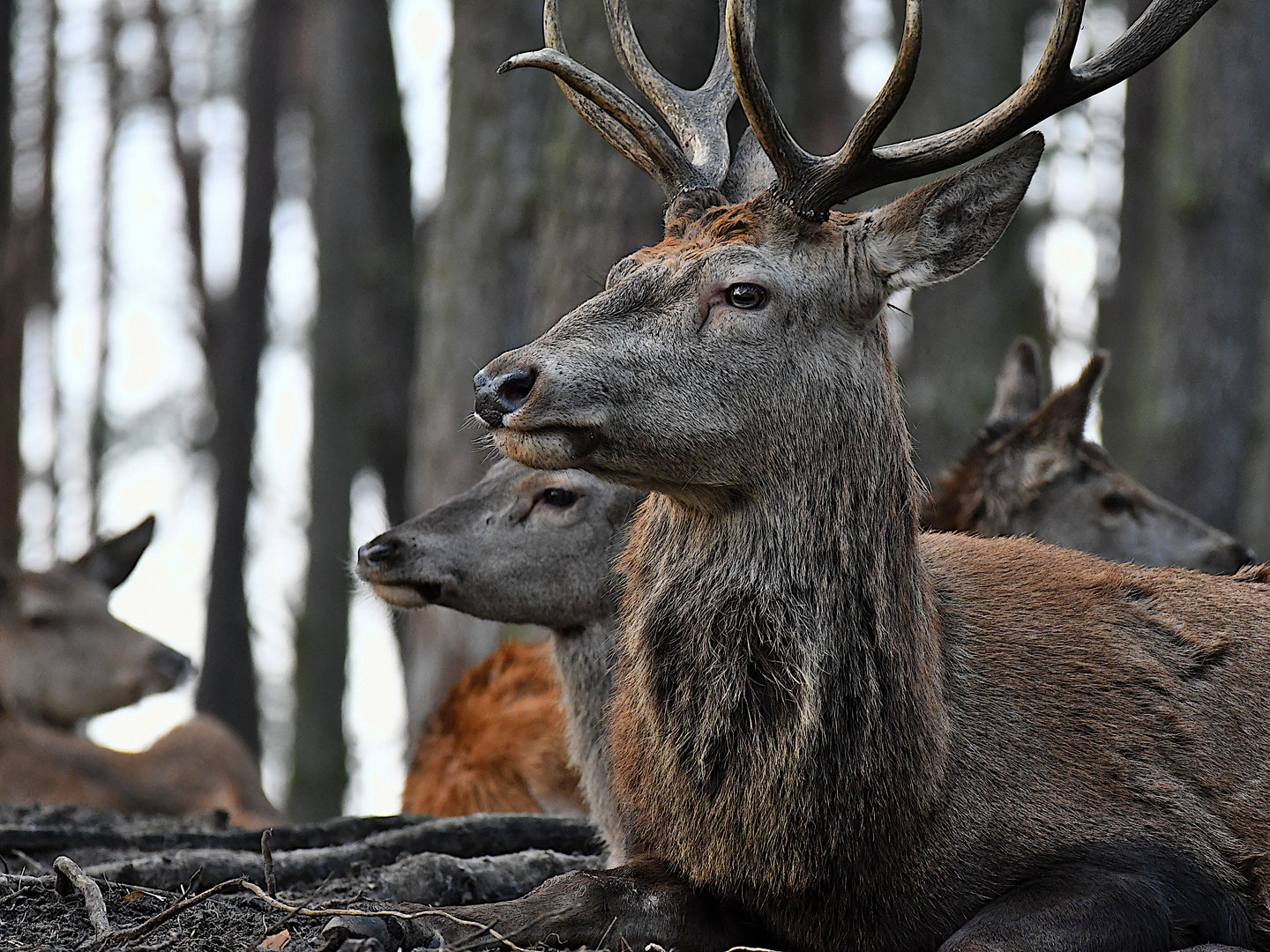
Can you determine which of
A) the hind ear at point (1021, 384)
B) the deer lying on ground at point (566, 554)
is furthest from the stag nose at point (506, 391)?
the hind ear at point (1021, 384)

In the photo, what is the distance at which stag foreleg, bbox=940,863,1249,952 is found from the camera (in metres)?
3.39

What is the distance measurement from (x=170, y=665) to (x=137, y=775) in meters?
0.94

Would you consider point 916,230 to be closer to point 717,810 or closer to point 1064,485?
Answer: point 717,810

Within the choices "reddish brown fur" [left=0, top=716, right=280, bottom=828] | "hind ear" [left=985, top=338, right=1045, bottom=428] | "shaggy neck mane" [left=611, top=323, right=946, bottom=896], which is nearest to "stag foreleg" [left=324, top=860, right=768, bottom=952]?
"shaggy neck mane" [left=611, top=323, right=946, bottom=896]

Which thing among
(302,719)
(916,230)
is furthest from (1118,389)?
(916,230)

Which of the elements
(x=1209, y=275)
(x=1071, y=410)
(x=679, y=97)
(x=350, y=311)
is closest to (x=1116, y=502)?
(x=1071, y=410)

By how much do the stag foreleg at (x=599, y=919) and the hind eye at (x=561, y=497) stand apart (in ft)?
6.58

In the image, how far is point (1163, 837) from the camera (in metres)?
3.70

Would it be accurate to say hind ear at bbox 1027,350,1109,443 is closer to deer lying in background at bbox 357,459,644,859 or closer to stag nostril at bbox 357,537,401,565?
deer lying in background at bbox 357,459,644,859

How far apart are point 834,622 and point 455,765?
3.45m

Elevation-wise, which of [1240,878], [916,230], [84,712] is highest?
[916,230]

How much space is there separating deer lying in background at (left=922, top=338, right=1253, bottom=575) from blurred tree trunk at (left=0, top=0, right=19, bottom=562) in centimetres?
780

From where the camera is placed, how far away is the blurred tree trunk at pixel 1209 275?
10.8 meters

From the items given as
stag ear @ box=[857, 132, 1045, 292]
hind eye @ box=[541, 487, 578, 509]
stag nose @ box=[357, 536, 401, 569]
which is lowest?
stag nose @ box=[357, 536, 401, 569]
